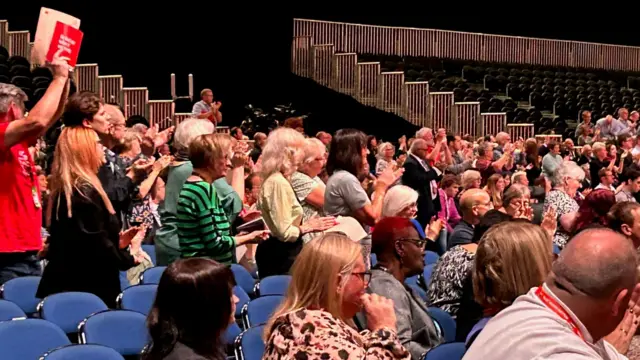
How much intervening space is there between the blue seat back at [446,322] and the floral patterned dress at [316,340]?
1688 millimetres

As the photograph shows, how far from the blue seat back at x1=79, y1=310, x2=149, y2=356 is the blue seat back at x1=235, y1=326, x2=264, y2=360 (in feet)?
1.26

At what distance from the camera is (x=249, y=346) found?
14.6ft

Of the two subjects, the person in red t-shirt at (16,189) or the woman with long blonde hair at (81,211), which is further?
the woman with long blonde hair at (81,211)

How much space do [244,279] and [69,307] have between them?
5.15 feet

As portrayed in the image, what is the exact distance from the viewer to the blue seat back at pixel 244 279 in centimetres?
605

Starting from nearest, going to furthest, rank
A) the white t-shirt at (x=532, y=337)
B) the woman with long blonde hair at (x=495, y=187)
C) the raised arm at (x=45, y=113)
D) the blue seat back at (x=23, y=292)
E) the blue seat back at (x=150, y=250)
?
the white t-shirt at (x=532, y=337)
the raised arm at (x=45, y=113)
the blue seat back at (x=23, y=292)
the blue seat back at (x=150, y=250)
the woman with long blonde hair at (x=495, y=187)

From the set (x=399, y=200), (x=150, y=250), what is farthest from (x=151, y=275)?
(x=399, y=200)

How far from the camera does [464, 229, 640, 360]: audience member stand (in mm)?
1987

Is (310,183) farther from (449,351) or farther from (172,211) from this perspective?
(449,351)

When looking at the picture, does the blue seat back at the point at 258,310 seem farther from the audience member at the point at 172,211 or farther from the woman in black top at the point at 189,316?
the woman in black top at the point at 189,316

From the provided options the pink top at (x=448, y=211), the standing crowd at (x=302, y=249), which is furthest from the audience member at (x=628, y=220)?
the pink top at (x=448, y=211)

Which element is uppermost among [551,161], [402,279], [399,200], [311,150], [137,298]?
[311,150]

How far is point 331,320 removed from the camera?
3346 millimetres

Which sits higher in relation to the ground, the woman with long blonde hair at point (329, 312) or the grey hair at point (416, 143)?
the woman with long blonde hair at point (329, 312)
